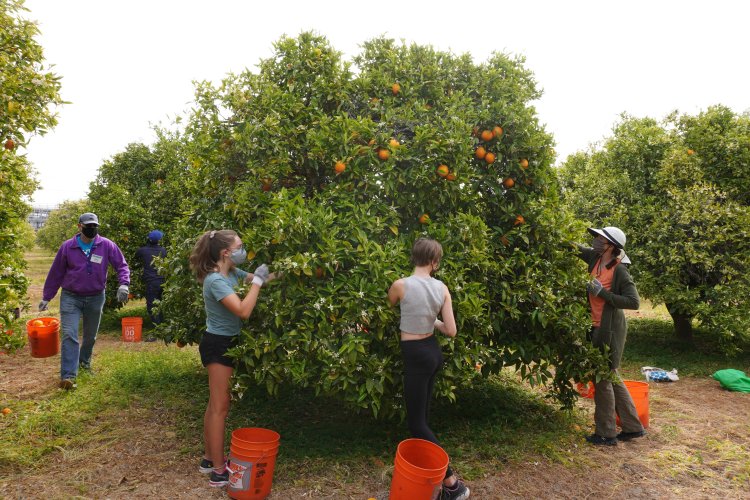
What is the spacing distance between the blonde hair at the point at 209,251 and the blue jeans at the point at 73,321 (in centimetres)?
288

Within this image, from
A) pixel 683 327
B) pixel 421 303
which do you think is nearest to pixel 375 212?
pixel 421 303

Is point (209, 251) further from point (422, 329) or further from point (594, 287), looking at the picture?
point (594, 287)

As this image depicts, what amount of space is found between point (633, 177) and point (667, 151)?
0.82 m

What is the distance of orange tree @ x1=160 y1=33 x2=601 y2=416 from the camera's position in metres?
3.95

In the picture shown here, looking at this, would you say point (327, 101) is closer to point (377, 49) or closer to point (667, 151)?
point (377, 49)

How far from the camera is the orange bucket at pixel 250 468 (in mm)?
3543

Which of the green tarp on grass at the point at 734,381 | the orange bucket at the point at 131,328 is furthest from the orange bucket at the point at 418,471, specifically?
the orange bucket at the point at 131,328

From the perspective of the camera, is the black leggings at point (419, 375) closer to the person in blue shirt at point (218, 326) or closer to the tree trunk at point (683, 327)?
the person in blue shirt at point (218, 326)

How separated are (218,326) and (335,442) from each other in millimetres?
1740

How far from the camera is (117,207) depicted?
419 inches

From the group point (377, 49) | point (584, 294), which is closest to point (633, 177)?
point (584, 294)

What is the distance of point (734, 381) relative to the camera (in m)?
6.90

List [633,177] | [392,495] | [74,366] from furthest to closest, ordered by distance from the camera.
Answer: [633,177] < [74,366] < [392,495]

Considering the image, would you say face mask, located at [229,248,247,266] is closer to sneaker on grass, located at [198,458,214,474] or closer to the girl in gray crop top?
the girl in gray crop top
